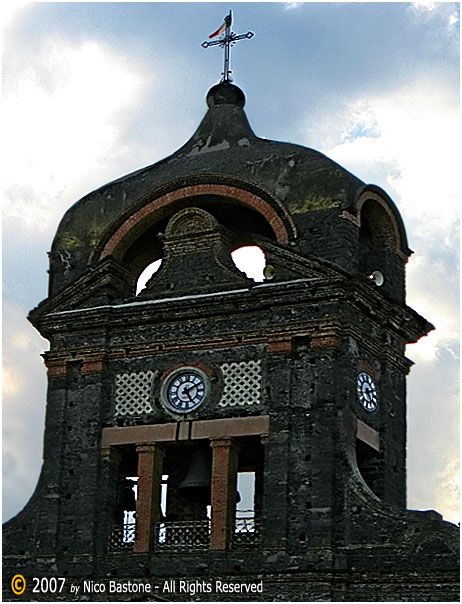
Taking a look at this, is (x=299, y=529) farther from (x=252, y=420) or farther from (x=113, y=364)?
(x=113, y=364)

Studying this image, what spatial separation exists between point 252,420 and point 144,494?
2718 millimetres

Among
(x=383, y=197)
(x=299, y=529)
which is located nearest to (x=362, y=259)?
(x=383, y=197)

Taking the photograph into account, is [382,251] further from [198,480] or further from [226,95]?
[198,480]

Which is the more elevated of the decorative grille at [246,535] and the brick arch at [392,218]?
the brick arch at [392,218]

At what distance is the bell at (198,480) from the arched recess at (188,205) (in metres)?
4.79

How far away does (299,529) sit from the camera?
1086 inches

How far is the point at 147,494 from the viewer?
29.0m

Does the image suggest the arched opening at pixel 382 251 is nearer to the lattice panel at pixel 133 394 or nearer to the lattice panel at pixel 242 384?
the lattice panel at pixel 242 384

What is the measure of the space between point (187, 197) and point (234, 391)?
478 centimetres

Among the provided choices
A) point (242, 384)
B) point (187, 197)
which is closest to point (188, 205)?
point (187, 197)

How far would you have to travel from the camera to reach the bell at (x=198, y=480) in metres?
29.5

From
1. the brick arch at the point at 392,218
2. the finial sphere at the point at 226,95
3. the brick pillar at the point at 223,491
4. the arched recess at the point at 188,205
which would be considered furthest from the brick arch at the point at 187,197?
the brick pillar at the point at 223,491

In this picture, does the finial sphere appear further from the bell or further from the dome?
the bell

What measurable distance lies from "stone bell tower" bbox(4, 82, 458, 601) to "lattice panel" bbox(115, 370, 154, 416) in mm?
34
